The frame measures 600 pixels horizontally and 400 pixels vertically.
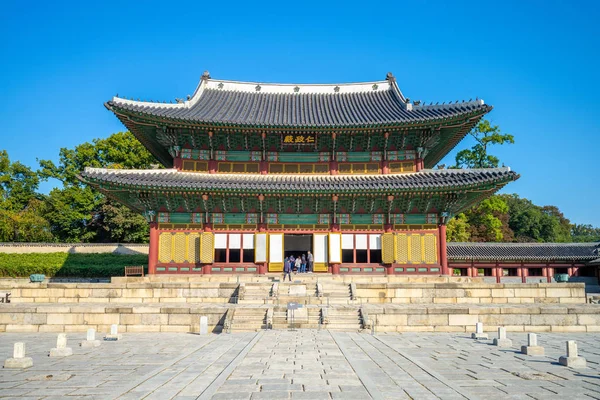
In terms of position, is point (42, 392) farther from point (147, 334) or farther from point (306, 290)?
point (306, 290)

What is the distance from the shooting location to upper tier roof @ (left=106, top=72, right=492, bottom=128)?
27.7 metres

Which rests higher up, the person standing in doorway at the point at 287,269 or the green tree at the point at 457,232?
the green tree at the point at 457,232

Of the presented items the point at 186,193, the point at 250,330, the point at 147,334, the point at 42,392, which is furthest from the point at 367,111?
the point at 42,392

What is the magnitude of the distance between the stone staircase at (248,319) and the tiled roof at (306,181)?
29.3ft

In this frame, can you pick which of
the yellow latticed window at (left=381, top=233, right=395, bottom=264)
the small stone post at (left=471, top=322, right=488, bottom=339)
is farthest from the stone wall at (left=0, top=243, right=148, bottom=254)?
the small stone post at (left=471, top=322, right=488, bottom=339)

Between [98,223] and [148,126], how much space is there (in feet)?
100

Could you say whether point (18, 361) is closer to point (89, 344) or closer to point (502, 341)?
point (89, 344)

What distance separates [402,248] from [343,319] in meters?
10.6

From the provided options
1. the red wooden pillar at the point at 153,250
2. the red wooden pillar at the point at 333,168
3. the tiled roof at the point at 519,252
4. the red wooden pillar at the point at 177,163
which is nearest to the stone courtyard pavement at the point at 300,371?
the red wooden pillar at the point at 153,250

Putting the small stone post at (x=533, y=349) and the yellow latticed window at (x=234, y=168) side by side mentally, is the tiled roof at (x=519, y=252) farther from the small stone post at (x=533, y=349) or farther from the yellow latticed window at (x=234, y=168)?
the small stone post at (x=533, y=349)

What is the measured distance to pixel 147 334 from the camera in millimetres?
18281

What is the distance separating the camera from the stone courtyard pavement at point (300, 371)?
9.07 m

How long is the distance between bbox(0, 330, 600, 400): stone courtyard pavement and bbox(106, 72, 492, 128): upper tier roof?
1548 centimetres

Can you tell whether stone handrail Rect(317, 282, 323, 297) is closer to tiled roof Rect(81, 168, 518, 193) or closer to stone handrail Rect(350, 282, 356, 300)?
stone handrail Rect(350, 282, 356, 300)
